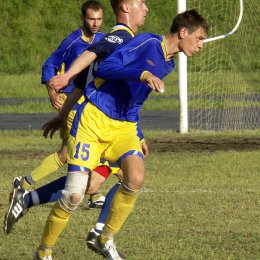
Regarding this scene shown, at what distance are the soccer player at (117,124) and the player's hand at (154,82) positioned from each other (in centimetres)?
22

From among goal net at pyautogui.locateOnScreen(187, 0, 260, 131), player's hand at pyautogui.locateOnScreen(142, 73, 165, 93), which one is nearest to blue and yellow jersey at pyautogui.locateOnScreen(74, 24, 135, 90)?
player's hand at pyautogui.locateOnScreen(142, 73, 165, 93)

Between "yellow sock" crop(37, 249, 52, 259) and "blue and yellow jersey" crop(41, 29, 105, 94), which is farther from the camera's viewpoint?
"blue and yellow jersey" crop(41, 29, 105, 94)

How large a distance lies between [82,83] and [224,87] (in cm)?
1371

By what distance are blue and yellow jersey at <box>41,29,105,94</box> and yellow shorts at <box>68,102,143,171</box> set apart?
315cm

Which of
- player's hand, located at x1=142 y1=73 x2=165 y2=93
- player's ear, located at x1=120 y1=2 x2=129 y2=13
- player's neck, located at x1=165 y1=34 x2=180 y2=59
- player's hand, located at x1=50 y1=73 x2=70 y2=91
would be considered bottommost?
player's hand, located at x1=50 y1=73 x2=70 y2=91

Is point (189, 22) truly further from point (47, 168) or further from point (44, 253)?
point (47, 168)

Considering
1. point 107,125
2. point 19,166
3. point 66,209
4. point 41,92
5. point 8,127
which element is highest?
point 107,125

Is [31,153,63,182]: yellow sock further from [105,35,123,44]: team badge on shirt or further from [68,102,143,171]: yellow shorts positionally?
[105,35,123,44]: team badge on shirt

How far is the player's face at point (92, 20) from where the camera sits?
9945mm

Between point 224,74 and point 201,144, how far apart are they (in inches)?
217

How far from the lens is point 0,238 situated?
321 inches

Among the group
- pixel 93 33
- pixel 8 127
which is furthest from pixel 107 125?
pixel 8 127

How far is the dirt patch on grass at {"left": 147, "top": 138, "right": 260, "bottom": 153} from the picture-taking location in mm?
14914

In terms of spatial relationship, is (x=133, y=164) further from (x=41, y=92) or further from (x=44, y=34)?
(x=44, y=34)
